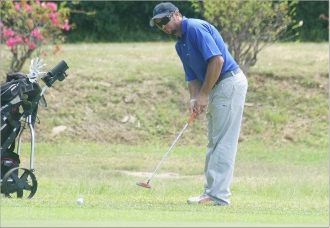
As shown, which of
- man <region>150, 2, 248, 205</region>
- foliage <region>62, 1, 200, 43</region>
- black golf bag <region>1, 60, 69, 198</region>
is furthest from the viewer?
foliage <region>62, 1, 200, 43</region>

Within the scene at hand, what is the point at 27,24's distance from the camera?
16547 millimetres

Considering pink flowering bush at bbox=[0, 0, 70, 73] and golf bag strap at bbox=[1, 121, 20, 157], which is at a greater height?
golf bag strap at bbox=[1, 121, 20, 157]

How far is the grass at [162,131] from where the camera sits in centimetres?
1123

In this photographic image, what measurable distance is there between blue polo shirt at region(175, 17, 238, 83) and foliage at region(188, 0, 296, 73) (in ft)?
29.2

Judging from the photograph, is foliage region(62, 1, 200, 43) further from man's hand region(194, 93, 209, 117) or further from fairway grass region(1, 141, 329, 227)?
man's hand region(194, 93, 209, 117)

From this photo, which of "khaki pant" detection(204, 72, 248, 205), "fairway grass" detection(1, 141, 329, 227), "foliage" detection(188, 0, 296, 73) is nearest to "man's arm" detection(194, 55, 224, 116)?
"khaki pant" detection(204, 72, 248, 205)

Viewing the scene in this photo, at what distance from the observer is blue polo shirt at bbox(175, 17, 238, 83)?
8.07m

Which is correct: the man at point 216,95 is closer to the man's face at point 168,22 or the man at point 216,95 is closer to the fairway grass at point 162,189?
the man's face at point 168,22

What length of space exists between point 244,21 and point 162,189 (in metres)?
7.04

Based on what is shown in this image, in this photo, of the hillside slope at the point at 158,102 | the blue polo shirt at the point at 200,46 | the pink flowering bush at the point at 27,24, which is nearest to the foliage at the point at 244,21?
the hillside slope at the point at 158,102

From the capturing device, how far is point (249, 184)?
1171cm

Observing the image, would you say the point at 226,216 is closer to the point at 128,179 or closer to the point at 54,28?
the point at 128,179

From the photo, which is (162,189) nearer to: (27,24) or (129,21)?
(27,24)

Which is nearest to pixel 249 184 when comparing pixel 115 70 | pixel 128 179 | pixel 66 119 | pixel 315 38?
pixel 128 179
